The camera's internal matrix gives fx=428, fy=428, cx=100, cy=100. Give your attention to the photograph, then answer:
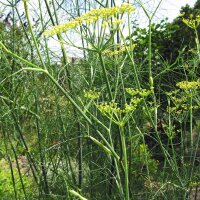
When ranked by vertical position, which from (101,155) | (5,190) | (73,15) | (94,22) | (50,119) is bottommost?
(5,190)

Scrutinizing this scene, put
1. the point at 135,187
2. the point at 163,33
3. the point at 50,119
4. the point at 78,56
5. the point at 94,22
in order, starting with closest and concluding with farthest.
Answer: the point at 94,22, the point at 50,119, the point at 78,56, the point at 135,187, the point at 163,33

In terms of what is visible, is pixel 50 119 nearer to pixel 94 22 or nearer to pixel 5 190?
pixel 94 22

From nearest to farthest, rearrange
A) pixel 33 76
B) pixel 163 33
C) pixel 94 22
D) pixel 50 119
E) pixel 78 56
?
pixel 94 22
pixel 33 76
pixel 50 119
pixel 78 56
pixel 163 33

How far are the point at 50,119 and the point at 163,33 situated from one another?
365cm

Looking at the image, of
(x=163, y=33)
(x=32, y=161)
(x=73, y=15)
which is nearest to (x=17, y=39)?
(x=73, y=15)

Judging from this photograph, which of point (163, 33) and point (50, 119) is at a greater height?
point (163, 33)

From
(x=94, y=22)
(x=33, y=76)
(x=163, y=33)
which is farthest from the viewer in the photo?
(x=163, y=33)

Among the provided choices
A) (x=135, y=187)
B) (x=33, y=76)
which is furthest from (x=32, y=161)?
(x=135, y=187)

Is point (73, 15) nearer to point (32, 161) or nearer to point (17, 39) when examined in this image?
point (17, 39)

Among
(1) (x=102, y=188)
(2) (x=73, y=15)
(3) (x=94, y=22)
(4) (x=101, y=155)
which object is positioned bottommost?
(1) (x=102, y=188)

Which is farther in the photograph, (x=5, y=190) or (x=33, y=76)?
(x=5, y=190)

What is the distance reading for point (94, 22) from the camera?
6.72 feet

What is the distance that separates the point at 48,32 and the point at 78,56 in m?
1.94

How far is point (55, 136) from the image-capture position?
405cm
